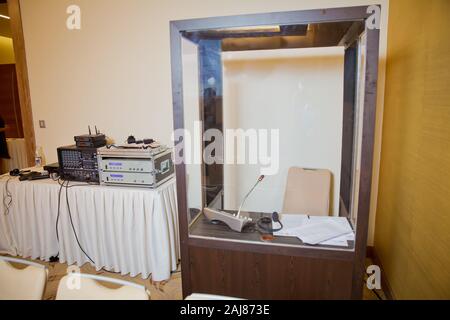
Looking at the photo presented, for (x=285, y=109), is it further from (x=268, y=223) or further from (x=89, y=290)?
(x=89, y=290)

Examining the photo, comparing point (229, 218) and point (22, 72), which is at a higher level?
point (22, 72)

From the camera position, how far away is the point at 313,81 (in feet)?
7.82

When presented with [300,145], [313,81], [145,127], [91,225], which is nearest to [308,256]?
[300,145]

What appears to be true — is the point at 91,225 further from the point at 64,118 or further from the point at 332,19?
the point at 332,19

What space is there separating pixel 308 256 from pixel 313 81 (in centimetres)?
145

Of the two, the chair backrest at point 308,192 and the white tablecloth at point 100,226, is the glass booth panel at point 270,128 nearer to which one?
the chair backrest at point 308,192

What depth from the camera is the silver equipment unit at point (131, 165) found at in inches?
88.8

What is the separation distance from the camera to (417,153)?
1.63 m

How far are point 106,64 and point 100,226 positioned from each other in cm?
153

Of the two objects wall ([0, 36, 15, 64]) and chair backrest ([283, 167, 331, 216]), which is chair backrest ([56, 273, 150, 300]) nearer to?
chair backrest ([283, 167, 331, 216])

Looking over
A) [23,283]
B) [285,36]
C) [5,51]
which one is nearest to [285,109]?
[285,36]

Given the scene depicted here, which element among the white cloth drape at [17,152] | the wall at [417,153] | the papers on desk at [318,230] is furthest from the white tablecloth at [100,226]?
the white cloth drape at [17,152]

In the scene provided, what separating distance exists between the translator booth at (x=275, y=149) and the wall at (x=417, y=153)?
1.01ft

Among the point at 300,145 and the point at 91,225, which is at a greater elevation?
the point at 300,145
